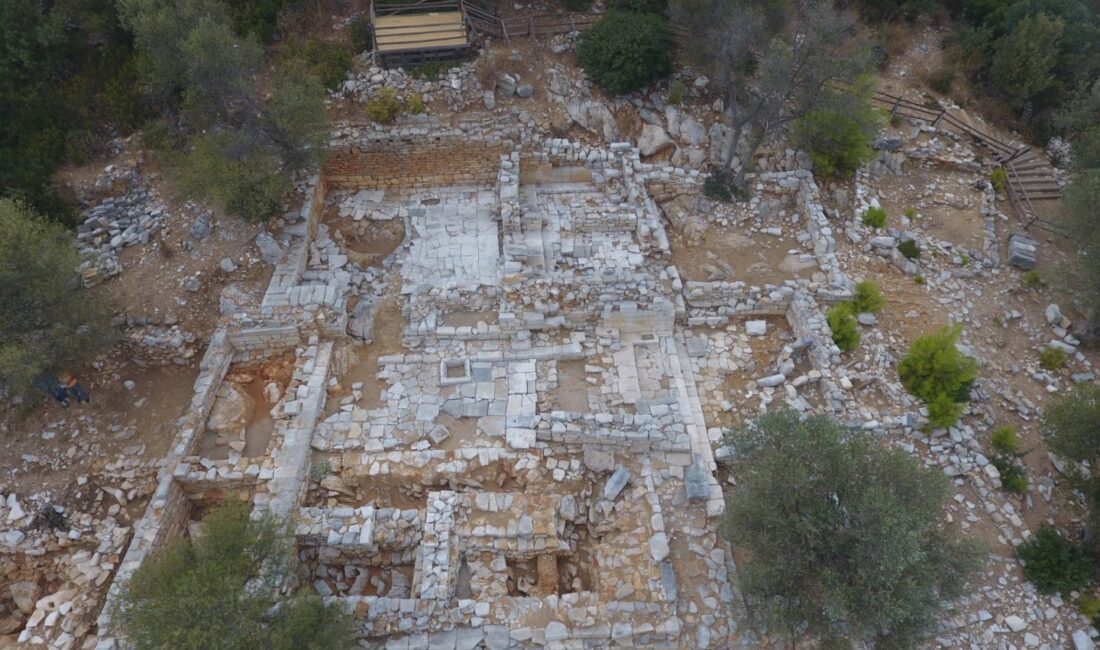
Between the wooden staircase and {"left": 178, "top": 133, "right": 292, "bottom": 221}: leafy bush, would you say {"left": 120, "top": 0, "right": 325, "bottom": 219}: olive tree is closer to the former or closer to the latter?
{"left": 178, "top": 133, "right": 292, "bottom": 221}: leafy bush

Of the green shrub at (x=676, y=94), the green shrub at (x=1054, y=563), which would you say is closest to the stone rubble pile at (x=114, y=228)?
the green shrub at (x=676, y=94)

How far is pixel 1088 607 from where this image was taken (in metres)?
8.53

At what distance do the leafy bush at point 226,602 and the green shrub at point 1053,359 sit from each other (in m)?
13.4

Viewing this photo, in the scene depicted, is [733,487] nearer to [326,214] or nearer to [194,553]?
[194,553]

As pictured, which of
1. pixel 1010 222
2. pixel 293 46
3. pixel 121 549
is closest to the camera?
pixel 121 549

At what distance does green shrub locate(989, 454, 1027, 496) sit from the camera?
970cm

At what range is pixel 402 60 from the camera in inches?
670

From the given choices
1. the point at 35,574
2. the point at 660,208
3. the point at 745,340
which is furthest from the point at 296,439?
the point at 660,208

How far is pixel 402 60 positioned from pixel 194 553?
46.3 ft

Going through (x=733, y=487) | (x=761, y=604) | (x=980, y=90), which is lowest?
(x=733, y=487)

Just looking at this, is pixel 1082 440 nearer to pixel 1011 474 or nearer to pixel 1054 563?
pixel 1011 474

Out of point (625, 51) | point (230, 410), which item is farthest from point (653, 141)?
point (230, 410)

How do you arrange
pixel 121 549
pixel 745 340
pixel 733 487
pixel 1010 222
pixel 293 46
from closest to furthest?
pixel 121 549 → pixel 733 487 → pixel 745 340 → pixel 1010 222 → pixel 293 46

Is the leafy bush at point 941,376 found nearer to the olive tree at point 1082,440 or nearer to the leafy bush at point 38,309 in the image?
the olive tree at point 1082,440
